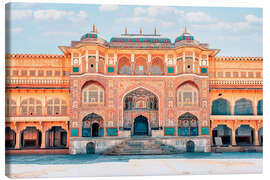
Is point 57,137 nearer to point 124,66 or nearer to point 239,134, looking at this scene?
point 124,66

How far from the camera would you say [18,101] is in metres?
21.9

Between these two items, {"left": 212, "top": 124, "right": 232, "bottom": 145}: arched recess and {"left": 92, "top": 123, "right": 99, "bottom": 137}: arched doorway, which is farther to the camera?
{"left": 212, "top": 124, "right": 232, "bottom": 145}: arched recess

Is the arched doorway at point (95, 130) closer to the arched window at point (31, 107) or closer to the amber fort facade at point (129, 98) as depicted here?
the amber fort facade at point (129, 98)

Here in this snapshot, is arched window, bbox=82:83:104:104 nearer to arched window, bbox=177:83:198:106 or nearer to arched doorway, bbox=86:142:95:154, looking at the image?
arched doorway, bbox=86:142:95:154

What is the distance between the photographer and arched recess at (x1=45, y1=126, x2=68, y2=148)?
23.9 metres

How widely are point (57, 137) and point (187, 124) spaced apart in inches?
478

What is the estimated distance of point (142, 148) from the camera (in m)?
20.0

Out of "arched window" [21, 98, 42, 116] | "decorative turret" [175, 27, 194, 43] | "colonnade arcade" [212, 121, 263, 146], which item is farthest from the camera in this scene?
"colonnade arcade" [212, 121, 263, 146]

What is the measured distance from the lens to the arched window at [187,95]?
72.4 ft

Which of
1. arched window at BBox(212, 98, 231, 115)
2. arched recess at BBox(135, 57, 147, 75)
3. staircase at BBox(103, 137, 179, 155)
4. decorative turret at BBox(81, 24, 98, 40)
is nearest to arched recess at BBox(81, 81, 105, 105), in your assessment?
arched recess at BBox(135, 57, 147, 75)

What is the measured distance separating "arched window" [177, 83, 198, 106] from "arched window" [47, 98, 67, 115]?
1010 centimetres

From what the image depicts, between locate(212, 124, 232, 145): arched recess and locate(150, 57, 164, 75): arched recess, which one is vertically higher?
locate(150, 57, 164, 75): arched recess

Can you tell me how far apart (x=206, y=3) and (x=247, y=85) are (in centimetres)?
1060

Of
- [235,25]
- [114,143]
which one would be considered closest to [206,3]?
[235,25]
